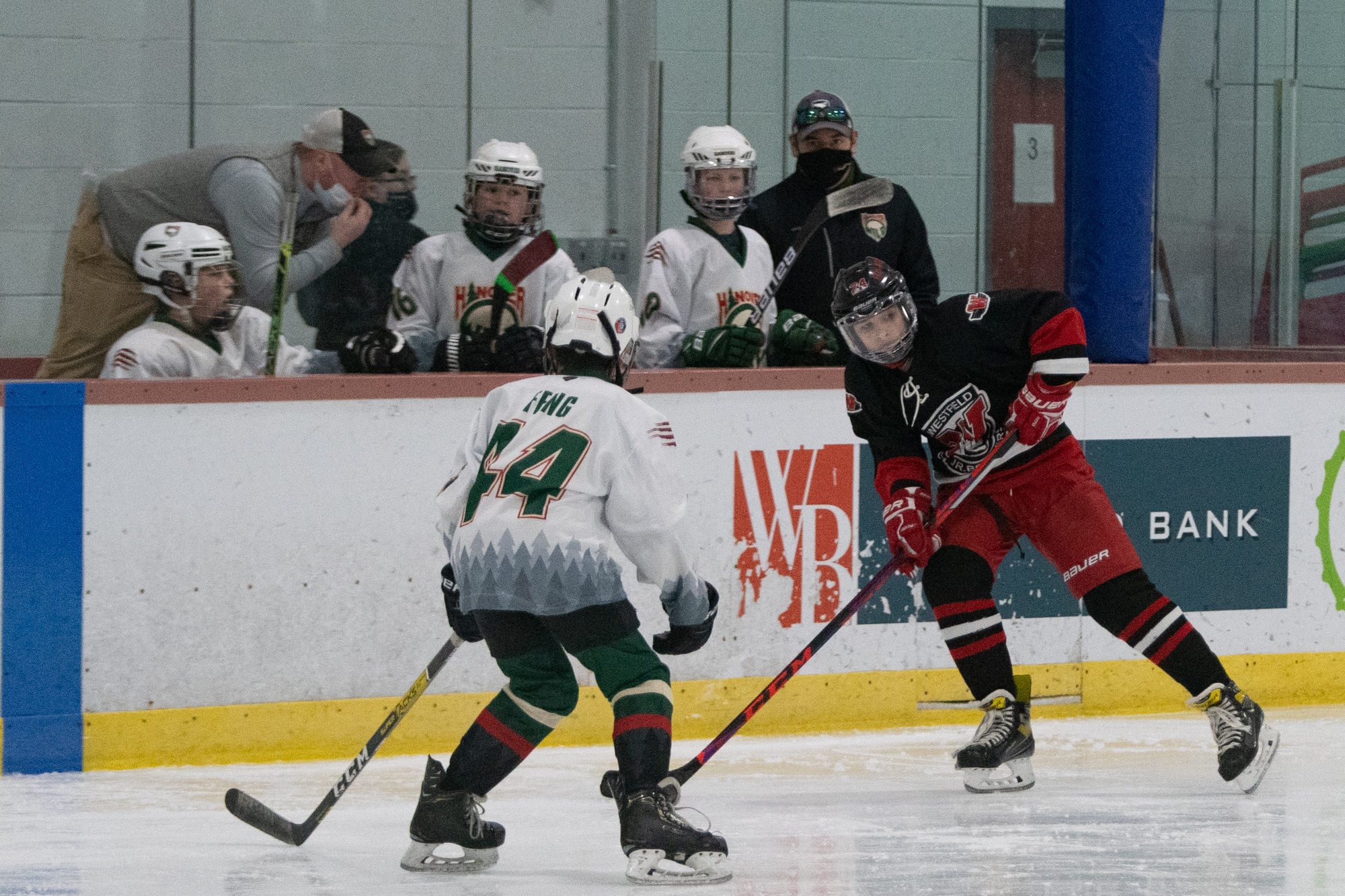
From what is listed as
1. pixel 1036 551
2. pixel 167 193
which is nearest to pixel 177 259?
pixel 167 193

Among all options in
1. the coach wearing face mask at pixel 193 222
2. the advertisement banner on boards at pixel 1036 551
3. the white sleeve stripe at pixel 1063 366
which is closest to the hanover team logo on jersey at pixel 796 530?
the advertisement banner on boards at pixel 1036 551

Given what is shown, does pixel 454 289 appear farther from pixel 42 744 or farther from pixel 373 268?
pixel 42 744

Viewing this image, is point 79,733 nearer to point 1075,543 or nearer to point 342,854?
point 342,854

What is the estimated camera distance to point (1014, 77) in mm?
5270

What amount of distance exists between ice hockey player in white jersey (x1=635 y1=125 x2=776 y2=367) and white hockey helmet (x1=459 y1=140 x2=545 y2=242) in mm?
330

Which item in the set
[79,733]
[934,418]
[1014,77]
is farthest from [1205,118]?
[79,733]

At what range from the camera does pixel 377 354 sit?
3.94m

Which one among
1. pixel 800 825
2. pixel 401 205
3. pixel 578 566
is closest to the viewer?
pixel 578 566

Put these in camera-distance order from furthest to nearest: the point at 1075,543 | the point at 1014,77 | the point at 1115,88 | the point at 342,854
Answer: the point at 1014,77 < the point at 1115,88 < the point at 1075,543 < the point at 342,854

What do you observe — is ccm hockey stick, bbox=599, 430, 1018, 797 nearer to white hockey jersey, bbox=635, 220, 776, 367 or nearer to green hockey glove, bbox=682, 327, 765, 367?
green hockey glove, bbox=682, 327, 765, 367

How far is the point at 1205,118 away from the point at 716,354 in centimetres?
205

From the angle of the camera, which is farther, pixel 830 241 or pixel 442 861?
pixel 830 241

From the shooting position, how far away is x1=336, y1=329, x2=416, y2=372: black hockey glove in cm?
394

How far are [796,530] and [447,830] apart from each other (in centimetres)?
152
